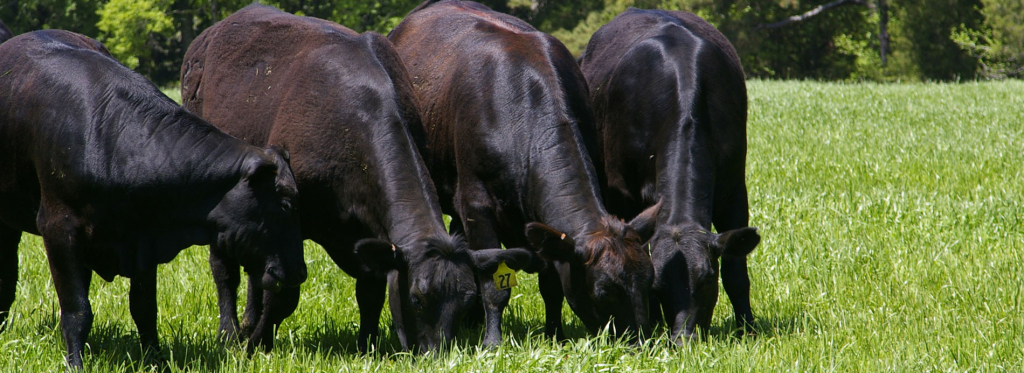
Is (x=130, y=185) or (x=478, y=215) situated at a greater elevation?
(x=130, y=185)

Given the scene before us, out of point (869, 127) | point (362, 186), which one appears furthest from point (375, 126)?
point (869, 127)

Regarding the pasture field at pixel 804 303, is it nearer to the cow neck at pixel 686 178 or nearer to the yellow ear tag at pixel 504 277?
the yellow ear tag at pixel 504 277

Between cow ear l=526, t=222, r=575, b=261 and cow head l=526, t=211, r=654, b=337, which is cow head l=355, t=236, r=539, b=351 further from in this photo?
A: cow head l=526, t=211, r=654, b=337

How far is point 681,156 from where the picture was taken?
5.58 meters

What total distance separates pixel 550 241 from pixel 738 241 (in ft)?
3.75

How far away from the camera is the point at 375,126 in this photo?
16.8 feet

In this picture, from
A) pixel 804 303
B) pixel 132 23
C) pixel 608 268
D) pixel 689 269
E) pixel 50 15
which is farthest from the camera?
pixel 50 15

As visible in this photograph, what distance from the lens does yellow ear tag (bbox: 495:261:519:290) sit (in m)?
4.95

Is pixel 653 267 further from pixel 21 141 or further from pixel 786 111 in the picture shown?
pixel 786 111

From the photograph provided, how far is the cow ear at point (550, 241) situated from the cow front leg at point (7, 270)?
3.45m

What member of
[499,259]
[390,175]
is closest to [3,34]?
[390,175]

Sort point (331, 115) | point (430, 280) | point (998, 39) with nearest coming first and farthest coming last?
1. point (430, 280)
2. point (331, 115)
3. point (998, 39)

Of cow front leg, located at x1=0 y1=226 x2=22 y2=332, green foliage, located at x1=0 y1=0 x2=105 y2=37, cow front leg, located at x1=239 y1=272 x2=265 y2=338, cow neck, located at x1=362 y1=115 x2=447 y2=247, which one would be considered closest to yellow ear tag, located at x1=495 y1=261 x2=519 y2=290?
cow neck, located at x1=362 y1=115 x2=447 y2=247

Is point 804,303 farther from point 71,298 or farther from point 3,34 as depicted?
point 3,34
